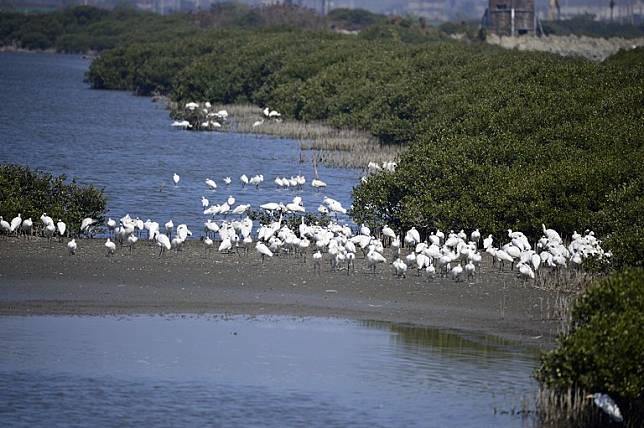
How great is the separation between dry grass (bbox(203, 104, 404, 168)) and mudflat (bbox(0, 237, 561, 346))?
15.8 metres

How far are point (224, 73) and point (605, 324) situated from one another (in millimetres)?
57290

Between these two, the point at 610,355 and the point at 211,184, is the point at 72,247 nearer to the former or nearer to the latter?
the point at 610,355

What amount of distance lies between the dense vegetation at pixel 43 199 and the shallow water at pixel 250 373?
5844mm

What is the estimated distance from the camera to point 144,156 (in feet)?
142

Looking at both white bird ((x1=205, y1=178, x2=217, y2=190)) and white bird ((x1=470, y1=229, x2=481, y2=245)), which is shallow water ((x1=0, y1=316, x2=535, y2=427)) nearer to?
white bird ((x1=470, y1=229, x2=481, y2=245))

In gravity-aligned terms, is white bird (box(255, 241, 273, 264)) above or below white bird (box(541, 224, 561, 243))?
below

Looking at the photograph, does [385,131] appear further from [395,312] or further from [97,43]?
[97,43]

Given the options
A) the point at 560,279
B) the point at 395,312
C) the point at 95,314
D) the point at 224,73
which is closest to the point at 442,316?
the point at 395,312

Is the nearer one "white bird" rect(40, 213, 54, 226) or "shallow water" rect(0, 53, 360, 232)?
"white bird" rect(40, 213, 54, 226)

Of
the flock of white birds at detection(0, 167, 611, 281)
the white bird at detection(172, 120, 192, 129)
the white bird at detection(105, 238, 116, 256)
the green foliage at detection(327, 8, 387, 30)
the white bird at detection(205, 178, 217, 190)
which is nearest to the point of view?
the flock of white birds at detection(0, 167, 611, 281)

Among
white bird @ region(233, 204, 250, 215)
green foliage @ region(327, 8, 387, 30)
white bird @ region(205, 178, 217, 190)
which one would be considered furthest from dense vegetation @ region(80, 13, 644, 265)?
green foliage @ region(327, 8, 387, 30)

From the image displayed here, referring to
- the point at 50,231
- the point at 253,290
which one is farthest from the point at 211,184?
the point at 253,290

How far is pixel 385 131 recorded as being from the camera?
45750 mm

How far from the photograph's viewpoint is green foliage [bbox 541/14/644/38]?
154m
